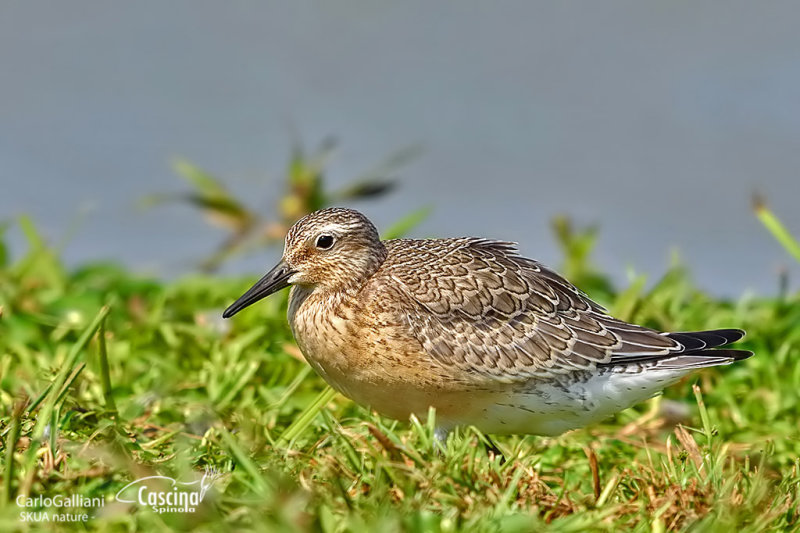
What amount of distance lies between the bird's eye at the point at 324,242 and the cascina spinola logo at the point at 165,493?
1.79 meters

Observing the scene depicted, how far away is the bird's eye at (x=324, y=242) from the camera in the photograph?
5.71 metres

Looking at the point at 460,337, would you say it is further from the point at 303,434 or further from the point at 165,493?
the point at 165,493

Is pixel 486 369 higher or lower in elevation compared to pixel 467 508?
higher

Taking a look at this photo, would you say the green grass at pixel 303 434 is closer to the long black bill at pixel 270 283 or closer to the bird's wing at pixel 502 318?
the bird's wing at pixel 502 318

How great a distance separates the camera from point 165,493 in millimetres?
3986

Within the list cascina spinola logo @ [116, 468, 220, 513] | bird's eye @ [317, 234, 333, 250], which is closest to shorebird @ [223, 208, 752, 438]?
bird's eye @ [317, 234, 333, 250]

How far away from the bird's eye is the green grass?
29.0 inches

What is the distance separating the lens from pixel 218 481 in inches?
168

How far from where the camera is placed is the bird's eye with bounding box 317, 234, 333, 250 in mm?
5715

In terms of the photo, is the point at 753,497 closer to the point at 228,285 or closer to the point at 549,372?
the point at 549,372

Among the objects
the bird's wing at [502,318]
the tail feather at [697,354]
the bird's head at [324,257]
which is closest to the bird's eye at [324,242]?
the bird's head at [324,257]

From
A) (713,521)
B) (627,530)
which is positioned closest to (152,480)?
(627,530)

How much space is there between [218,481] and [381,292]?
1.58 metres

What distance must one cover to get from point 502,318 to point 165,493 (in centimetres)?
224
